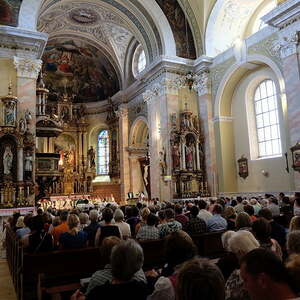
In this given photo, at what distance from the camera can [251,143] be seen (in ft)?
48.6

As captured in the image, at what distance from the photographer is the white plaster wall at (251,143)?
13180mm

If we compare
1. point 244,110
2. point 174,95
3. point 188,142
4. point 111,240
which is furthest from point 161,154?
point 111,240

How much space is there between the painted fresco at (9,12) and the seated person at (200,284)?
44.9 ft

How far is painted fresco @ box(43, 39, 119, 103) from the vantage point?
22406mm

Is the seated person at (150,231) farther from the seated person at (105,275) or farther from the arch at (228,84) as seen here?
the arch at (228,84)

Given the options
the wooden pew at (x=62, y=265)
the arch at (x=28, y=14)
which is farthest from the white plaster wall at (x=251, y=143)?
the wooden pew at (x=62, y=265)

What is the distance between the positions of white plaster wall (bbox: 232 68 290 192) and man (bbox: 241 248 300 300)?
1205 cm

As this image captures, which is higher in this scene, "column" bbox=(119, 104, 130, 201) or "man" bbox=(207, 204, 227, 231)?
"column" bbox=(119, 104, 130, 201)

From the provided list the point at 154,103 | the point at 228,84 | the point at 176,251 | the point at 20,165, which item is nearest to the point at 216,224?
the point at 176,251

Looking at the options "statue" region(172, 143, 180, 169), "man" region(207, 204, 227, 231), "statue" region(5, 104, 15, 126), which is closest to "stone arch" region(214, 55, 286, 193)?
"statue" region(172, 143, 180, 169)

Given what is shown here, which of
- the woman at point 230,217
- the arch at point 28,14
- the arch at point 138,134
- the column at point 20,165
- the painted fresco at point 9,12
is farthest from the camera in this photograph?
the arch at point 138,134

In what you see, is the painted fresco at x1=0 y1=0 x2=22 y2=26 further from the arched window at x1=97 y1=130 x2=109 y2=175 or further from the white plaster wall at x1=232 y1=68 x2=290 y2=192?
the arched window at x1=97 y1=130 x2=109 y2=175

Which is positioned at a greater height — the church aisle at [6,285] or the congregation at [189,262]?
the congregation at [189,262]

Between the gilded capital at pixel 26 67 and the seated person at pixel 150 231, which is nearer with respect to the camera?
the seated person at pixel 150 231
